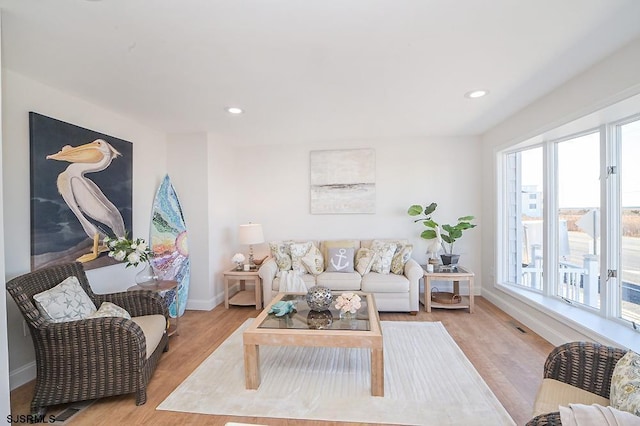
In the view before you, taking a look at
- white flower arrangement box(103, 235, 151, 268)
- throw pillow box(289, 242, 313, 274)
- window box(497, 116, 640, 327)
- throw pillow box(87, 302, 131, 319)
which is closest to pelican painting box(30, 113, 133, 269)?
white flower arrangement box(103, 235, 151, 268)

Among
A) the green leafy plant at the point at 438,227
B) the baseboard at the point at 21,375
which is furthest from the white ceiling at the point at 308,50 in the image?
the baseboard at the point at 21,375

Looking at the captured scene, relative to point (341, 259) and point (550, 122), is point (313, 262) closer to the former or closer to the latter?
point (341, 259)

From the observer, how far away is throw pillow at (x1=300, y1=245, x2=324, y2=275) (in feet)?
12.2

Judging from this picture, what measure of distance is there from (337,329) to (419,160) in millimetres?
3080

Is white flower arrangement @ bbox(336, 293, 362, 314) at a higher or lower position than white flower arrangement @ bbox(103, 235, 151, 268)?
lower

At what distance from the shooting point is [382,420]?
5.62ft

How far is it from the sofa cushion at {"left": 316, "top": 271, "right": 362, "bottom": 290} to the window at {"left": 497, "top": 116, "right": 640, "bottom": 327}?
6.55ft

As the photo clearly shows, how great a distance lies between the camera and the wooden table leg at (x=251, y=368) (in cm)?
203

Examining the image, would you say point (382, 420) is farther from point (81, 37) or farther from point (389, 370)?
point (81, 37)

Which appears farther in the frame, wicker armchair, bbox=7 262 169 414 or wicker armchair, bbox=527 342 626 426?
wicker armchair, bbox=7 262 169 414

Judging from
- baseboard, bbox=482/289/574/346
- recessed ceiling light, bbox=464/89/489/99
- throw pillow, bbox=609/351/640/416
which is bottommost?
baseboard, bbox=482/289/574/346

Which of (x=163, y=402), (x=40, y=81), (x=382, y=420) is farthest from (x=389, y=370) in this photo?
(x=40, y=81)

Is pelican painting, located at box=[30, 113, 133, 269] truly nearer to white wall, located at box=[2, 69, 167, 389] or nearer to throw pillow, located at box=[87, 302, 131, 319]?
white wall, located at box=[2, 69, 167, 389]

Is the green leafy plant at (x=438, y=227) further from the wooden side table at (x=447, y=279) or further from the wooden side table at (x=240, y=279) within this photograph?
the wooden side table at (x=240, y=279)
